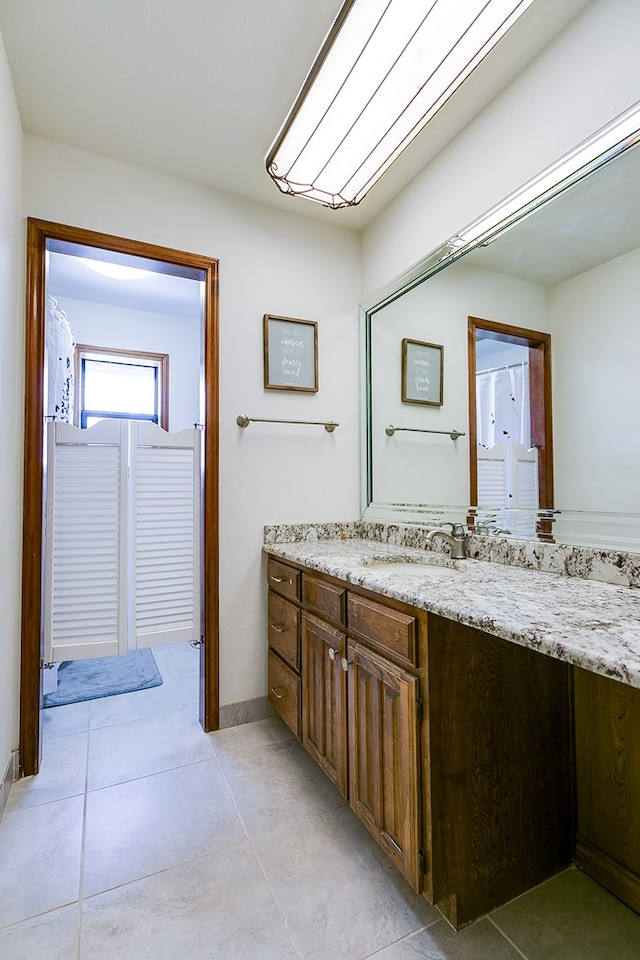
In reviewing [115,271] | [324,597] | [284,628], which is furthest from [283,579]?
[115,271]

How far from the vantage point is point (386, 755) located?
1.21 metres

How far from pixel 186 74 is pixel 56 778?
8.54 feet

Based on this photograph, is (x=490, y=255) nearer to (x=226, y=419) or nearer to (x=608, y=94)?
(x=608, y=94)

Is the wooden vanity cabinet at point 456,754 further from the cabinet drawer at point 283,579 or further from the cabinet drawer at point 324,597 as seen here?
the cabinet drawer at point 283,579

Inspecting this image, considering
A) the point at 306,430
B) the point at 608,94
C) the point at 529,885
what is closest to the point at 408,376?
the point at 306,430

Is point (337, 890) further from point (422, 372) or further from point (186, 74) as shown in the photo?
point (186, 74)

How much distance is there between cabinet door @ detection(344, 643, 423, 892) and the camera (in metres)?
1.09

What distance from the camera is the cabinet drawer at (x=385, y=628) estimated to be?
1.12 m

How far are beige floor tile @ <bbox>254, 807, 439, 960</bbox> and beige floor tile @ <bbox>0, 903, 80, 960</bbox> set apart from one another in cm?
49

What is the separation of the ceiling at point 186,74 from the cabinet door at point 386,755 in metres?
1.93

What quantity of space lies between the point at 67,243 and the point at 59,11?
0.72m

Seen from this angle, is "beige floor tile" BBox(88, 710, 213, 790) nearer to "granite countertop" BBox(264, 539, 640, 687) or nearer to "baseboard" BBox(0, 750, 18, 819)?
"baseboard" BBox(0, 750, 18, 819)

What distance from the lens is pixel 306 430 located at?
7.44 feet

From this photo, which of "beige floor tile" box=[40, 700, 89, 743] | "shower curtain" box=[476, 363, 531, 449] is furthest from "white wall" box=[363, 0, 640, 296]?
"beige floor tile" box=[40, 700, 89, 743]
